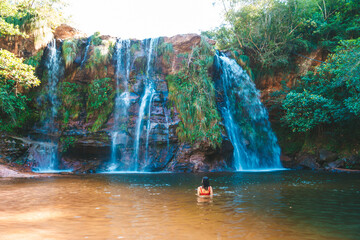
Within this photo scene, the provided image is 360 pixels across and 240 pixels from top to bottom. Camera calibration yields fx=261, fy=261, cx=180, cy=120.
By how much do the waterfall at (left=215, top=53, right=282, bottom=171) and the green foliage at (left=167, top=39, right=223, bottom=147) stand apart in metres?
1.32

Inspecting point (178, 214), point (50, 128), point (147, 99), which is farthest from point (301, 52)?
point (178, 214)

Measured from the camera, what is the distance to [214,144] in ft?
53.4

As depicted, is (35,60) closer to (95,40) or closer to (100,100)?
(95,40)

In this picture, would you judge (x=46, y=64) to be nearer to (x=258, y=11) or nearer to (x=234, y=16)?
(x=234, y=16)

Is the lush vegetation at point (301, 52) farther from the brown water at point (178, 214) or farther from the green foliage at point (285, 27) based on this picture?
the brown water at point (178, 214)

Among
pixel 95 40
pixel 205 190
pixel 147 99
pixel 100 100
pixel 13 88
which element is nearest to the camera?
pixel 205 190

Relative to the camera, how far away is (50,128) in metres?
17.9

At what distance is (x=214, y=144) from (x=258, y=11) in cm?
1313

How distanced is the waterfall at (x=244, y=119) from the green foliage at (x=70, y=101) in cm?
1043

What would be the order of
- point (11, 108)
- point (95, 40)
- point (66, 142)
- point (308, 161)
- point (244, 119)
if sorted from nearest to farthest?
1. point (11, 108)
2. point (66, 142)
3. point (308, 161)
4. point (244, 119)
5. point (95, 40)

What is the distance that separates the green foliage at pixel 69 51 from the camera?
18.8 metres

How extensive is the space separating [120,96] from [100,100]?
1.47 m

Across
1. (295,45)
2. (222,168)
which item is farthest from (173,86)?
(295,45)

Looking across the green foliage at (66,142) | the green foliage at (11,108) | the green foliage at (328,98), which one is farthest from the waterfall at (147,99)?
the green foliage at (328,98)
